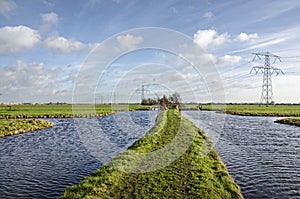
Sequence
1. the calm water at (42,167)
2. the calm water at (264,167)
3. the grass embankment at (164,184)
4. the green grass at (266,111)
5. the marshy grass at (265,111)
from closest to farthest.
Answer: the grass embankment at (164,184)
the calm water at (42,167)
the calm water at (264,167)
the green grass at (266,111)
the marshy grass at (265,111)

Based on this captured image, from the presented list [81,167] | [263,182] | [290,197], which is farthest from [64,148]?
[290,197]

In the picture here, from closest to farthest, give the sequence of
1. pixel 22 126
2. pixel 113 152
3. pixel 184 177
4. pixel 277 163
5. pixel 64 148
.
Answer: pixel 184 177 < pixel 277 163 < pixel 113 152 < pixel 64 148 < pixel 22 126

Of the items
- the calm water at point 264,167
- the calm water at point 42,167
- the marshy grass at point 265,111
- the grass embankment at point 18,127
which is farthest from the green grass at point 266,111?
the calm water at point 42,167

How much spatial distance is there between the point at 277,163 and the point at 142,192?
40.2 ft

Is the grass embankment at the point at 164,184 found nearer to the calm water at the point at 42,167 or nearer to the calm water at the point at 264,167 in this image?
the calm water at the point at 264,167

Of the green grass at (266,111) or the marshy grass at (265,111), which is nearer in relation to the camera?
the green grass at (266,111)

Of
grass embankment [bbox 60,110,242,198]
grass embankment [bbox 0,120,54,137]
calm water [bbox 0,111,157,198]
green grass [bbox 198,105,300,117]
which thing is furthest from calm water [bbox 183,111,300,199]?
green grass [bbox 198,105,300,117]

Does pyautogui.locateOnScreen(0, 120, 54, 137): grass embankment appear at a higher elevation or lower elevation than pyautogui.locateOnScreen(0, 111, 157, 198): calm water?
higher

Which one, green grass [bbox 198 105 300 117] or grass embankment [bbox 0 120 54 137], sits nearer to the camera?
grass embankment [bbox 0 120 54 137]

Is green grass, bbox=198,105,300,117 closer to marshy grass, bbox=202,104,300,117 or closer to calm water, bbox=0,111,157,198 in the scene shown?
marshy grass, bbox=202,104,300,117

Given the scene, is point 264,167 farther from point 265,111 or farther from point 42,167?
point 265,111

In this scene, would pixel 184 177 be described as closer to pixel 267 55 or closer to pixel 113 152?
pixel 113 152

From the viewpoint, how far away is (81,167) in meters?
17.3

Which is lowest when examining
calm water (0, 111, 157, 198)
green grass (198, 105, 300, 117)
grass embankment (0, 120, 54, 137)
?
calm water (0, 111, 157, 198)
